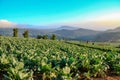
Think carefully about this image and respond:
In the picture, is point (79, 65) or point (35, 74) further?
point (79, 65)

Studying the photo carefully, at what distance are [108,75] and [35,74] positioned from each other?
10.7 feet

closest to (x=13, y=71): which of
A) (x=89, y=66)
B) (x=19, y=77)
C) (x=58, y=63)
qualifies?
(x=19, y=77)

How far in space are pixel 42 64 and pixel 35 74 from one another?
2.12ft

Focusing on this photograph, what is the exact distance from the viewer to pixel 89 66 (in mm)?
11547

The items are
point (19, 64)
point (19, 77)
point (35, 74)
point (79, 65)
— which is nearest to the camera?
point (19, 77)

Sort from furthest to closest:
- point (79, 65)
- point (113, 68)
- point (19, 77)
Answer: point (113, 68) < point (79, 65) < point (19, 77)

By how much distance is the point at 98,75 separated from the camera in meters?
11.7

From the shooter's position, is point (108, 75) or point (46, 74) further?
point (108, 75)

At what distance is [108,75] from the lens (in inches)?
488

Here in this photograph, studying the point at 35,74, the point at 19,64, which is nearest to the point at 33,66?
the point at 35,74

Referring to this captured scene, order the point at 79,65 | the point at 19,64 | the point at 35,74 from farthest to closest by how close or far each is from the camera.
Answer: the point at 79,65
the point at 35,74
the point at 19,64

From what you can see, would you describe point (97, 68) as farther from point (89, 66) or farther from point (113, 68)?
point (113, 68)

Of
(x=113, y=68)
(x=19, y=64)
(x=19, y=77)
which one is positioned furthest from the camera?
(x=113, y=68)

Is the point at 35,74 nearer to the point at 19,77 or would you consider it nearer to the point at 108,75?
the point at 19,77
